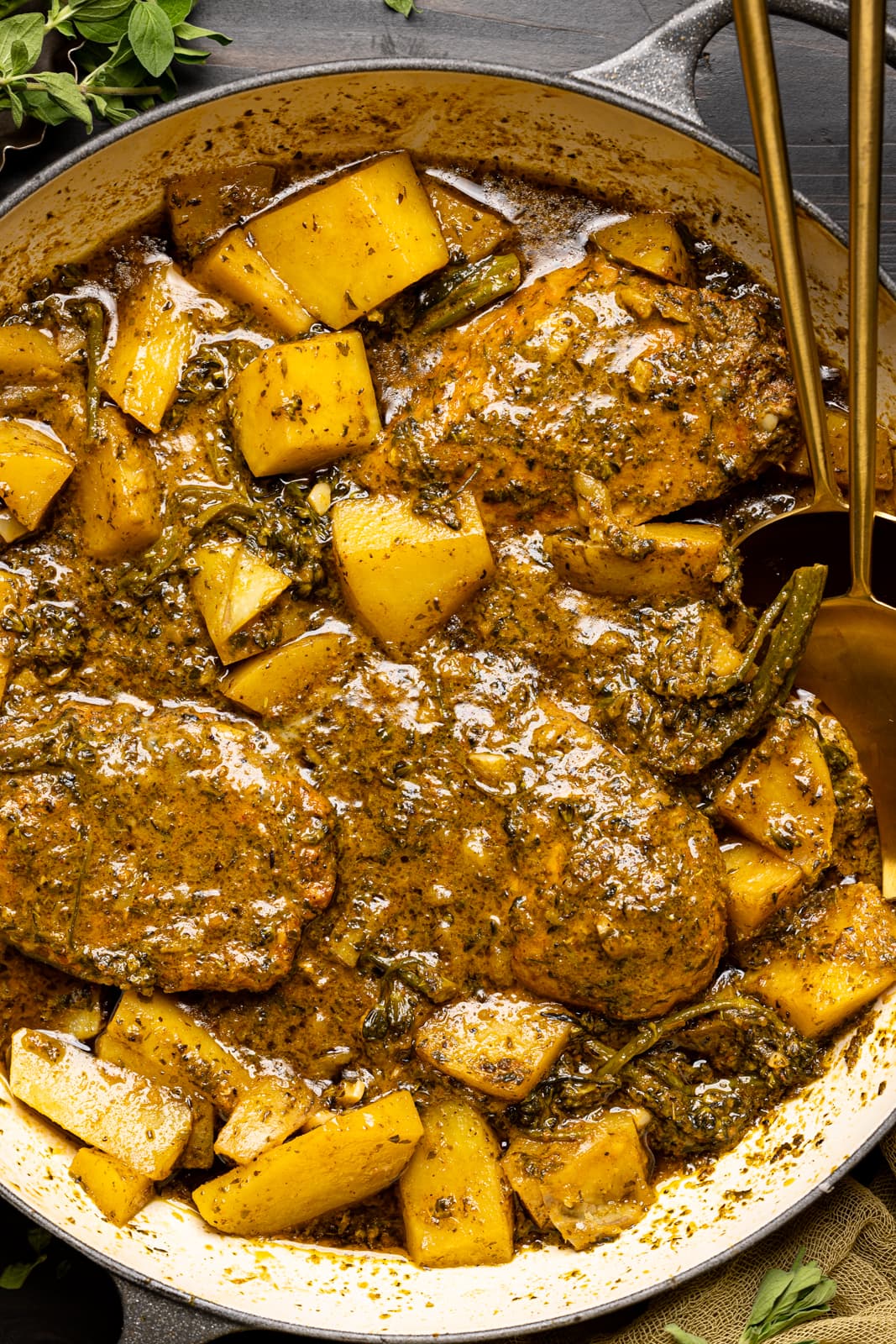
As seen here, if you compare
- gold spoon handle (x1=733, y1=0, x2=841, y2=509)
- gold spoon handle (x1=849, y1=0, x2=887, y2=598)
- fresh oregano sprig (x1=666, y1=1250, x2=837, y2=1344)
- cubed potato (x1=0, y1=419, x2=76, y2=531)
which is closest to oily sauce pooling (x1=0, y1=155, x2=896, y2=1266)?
cubed potato (x1=0, y1=419, x2=76, y2=531)

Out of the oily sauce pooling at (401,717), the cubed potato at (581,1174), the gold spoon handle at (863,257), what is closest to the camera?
the gold spoon handle at (863,257)

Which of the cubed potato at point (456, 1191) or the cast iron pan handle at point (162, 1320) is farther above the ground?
the cast iron pan handle at point (162, 1320)

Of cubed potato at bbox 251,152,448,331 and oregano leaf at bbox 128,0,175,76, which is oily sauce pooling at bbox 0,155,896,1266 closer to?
cubed potato at bbox 251,152,448,331

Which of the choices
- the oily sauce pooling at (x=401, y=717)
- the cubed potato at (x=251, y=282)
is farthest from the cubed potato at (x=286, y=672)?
the cubed potato at (x=251, y=282)

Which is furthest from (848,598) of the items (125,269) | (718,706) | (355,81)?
(125,269)

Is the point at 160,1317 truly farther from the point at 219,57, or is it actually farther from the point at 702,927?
the point at 219,57

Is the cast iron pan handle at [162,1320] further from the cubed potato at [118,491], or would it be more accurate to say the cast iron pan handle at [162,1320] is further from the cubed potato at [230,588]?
the cubed potato at [118,491]
